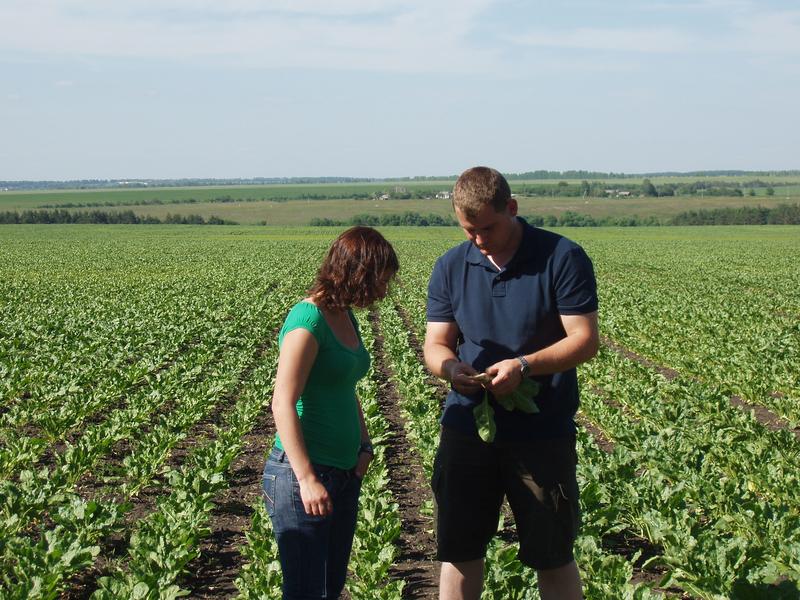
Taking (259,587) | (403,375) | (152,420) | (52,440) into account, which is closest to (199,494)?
(259,587)

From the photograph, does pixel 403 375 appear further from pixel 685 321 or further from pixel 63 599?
pixel 685 321

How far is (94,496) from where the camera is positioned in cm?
706

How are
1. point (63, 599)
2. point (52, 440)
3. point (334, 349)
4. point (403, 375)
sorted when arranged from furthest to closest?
point (403, 375) → point (52, 440) → point (63, 599) → point (334, 349)

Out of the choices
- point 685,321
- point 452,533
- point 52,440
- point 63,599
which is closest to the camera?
point 452,533

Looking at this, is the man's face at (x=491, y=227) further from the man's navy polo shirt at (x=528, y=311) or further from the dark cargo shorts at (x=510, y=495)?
the dark cargo shorts at (x=510, y=495)

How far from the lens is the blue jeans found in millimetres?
3195

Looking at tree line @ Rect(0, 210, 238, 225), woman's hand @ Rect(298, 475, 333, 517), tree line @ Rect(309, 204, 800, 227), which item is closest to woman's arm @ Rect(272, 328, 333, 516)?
woman's hand @ Rect(298, 475, 333, 517)

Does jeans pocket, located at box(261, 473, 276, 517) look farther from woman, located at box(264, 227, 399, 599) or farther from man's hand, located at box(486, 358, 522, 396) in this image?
man's hand, located at box(486, 358, 522, 396)

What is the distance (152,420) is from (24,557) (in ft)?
17.4

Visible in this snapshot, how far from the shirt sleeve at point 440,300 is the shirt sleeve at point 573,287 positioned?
1.68 ft

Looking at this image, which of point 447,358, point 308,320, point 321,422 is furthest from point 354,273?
point 447,358

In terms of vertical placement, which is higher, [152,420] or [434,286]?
[434,286]

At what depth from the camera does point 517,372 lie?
3357mm

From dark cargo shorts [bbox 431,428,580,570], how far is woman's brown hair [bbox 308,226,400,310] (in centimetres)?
78
